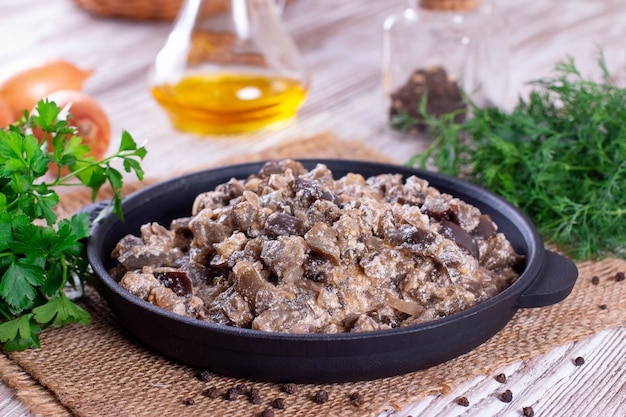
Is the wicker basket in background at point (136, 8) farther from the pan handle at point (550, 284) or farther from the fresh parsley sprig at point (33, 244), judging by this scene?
the pan handle at point (550, 284)

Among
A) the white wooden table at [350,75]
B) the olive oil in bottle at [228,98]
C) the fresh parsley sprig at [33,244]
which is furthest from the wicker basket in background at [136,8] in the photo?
the fresh parsley sprig at [33,244]

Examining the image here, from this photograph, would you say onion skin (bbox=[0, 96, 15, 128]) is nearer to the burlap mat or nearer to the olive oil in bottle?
the olive oil in bottle

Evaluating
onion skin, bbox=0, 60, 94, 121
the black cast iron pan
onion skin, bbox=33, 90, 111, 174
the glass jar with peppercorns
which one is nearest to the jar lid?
the glass jar with peppercorns

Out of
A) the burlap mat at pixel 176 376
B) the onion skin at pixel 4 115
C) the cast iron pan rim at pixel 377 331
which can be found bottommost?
the burlap mat at pixel 176 376

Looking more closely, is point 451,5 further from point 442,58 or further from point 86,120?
point 86,120

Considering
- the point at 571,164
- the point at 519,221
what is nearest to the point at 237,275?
the point at 519,221

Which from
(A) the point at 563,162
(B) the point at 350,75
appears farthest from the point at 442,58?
(A) the point at 563,162

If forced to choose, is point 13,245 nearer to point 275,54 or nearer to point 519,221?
point 519,221
